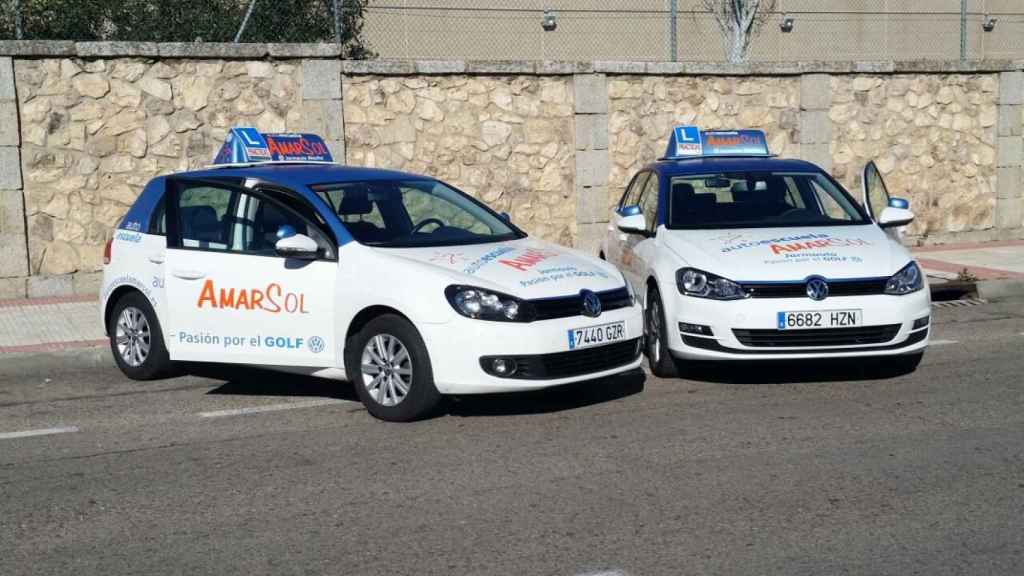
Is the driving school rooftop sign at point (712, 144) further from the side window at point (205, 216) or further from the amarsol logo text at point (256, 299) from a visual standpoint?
the amarsol logo text at point (256, 299)

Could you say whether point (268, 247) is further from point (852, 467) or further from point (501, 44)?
point (501, 44)

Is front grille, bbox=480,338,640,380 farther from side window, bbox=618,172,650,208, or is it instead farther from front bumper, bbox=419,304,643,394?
side window, bbox=618,172,650,208

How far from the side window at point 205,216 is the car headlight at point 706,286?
10.3 ft

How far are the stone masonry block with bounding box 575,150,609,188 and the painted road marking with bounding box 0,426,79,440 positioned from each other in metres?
9.30

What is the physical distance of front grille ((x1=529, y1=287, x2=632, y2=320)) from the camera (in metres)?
8.02

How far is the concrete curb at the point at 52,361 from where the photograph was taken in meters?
10.7

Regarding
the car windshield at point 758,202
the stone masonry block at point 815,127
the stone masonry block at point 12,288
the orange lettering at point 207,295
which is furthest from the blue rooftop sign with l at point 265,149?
the stone masonry block at point 815,127

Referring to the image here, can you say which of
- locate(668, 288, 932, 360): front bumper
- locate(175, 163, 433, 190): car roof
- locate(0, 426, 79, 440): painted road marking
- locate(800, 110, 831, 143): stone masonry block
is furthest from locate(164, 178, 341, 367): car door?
locate(800, 110, 831, 143): stone masonry block

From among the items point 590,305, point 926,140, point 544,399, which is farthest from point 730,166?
point 926,140

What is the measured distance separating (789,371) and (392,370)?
10.6 feet

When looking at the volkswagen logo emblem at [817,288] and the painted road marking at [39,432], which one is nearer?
the painted road marking at [39,432]

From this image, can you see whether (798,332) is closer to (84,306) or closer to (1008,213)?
(84,306)

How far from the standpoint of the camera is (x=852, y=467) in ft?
22.7

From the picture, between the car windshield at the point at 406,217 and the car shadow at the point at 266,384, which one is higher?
the car windshield at the point at 406,217
